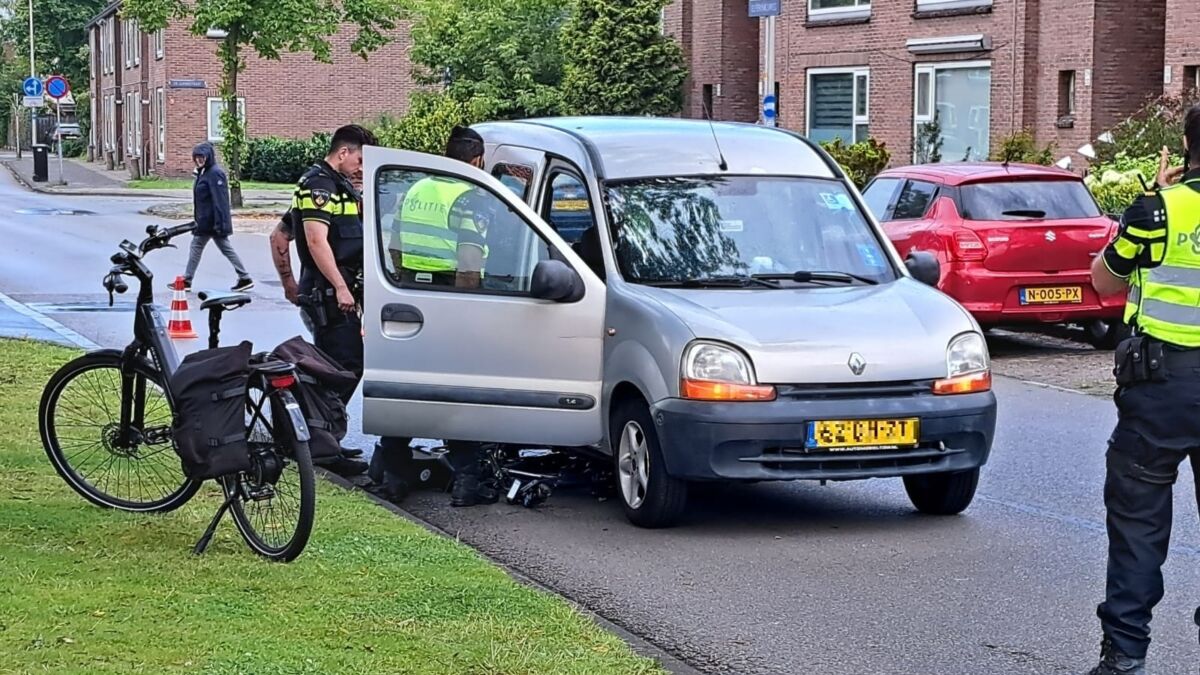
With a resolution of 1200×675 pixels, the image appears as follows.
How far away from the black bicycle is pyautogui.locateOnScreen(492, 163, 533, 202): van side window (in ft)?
7.43

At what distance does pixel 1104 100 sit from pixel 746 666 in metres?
22.0

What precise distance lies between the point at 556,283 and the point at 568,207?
0.97 meters

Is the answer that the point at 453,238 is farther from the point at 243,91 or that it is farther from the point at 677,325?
the point at 243,91

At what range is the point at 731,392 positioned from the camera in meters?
7.82

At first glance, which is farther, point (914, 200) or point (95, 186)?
point (95, 186)

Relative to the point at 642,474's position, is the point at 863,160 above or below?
above

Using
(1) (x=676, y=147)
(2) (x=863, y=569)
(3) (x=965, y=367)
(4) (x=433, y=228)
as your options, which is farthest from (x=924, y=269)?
(4) (x=433, y=228)

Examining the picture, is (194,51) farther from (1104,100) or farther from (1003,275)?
(1003,275)

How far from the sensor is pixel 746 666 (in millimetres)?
5961

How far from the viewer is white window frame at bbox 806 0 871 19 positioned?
31875 mm

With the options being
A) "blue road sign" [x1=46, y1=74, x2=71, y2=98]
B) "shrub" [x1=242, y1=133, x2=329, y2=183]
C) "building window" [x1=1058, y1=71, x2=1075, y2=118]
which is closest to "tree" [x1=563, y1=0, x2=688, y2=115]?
"building window" [x1=1058, y1=71, x2=1075, y2=118]

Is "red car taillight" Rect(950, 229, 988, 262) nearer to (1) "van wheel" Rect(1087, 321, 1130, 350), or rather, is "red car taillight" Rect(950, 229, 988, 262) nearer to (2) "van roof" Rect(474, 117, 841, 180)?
(1) "van wheel" Rect(1087, 321, 1130, 350)

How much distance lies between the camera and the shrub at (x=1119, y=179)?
1869cm

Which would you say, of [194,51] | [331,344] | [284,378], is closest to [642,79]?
[194,51]
